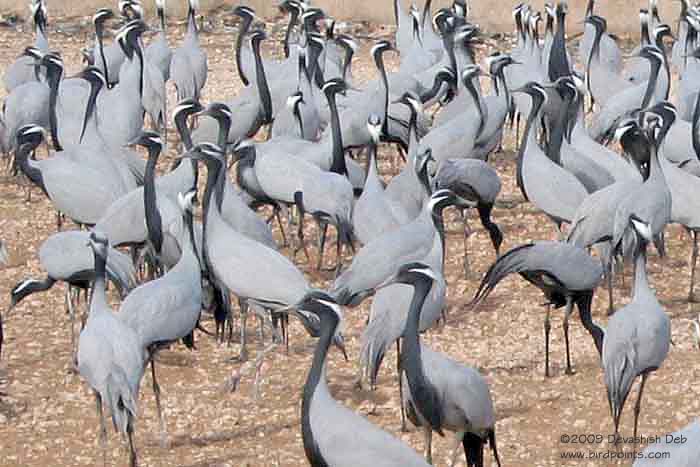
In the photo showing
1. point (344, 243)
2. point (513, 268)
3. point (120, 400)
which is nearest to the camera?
point (120, 400)

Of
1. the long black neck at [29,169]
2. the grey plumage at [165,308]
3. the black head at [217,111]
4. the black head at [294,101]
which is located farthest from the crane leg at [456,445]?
the black head at [294,101]

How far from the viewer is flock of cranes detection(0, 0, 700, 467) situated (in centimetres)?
720

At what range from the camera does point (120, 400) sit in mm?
7180

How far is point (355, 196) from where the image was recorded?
35.4 feet

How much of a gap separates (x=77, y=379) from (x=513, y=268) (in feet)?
8.44

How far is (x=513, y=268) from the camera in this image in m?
7.96

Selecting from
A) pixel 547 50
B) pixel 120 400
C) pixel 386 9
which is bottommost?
pixel 386 9

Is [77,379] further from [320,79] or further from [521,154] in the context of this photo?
[320,79]

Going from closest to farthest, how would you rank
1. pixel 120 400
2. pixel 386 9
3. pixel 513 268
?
pixel 120 400, pixel 513 268, pixel 386 9

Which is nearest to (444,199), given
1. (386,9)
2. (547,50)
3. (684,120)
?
(684,120)

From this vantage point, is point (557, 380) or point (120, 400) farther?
point (557, 380)

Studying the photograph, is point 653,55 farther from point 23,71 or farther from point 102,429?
point 102,429

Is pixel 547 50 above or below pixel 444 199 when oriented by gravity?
below

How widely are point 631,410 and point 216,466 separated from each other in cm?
220
